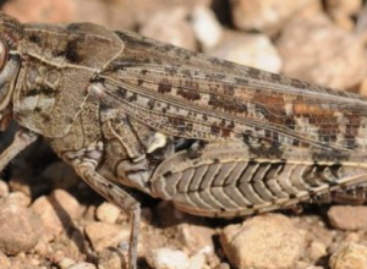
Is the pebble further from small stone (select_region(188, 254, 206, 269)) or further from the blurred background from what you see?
small stone (select_region(188, 254, 206, 269))

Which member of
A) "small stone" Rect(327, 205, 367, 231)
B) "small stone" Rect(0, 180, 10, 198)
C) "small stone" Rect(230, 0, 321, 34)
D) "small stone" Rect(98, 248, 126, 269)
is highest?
"small stone" Rect(230, 0, 321, 34)

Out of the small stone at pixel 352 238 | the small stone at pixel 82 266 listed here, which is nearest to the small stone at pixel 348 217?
the small stone at pixel 352 238

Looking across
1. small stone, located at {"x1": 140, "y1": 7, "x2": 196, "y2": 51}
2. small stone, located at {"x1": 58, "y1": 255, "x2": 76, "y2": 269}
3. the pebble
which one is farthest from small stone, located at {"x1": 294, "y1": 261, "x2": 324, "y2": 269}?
small stone, located at {"x1": 140, "y1": 7, "x2": 196, "y2": 51}

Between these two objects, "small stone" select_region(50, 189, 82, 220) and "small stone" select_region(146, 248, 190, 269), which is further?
"small stone" select_region(50, 189, 82, 220)

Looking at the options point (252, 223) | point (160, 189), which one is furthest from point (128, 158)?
point (252, 223)

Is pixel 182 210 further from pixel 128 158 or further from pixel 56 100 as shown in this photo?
pixel 56 100

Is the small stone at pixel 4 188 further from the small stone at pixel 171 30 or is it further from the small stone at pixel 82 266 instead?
the small stone at pixel 171 30
